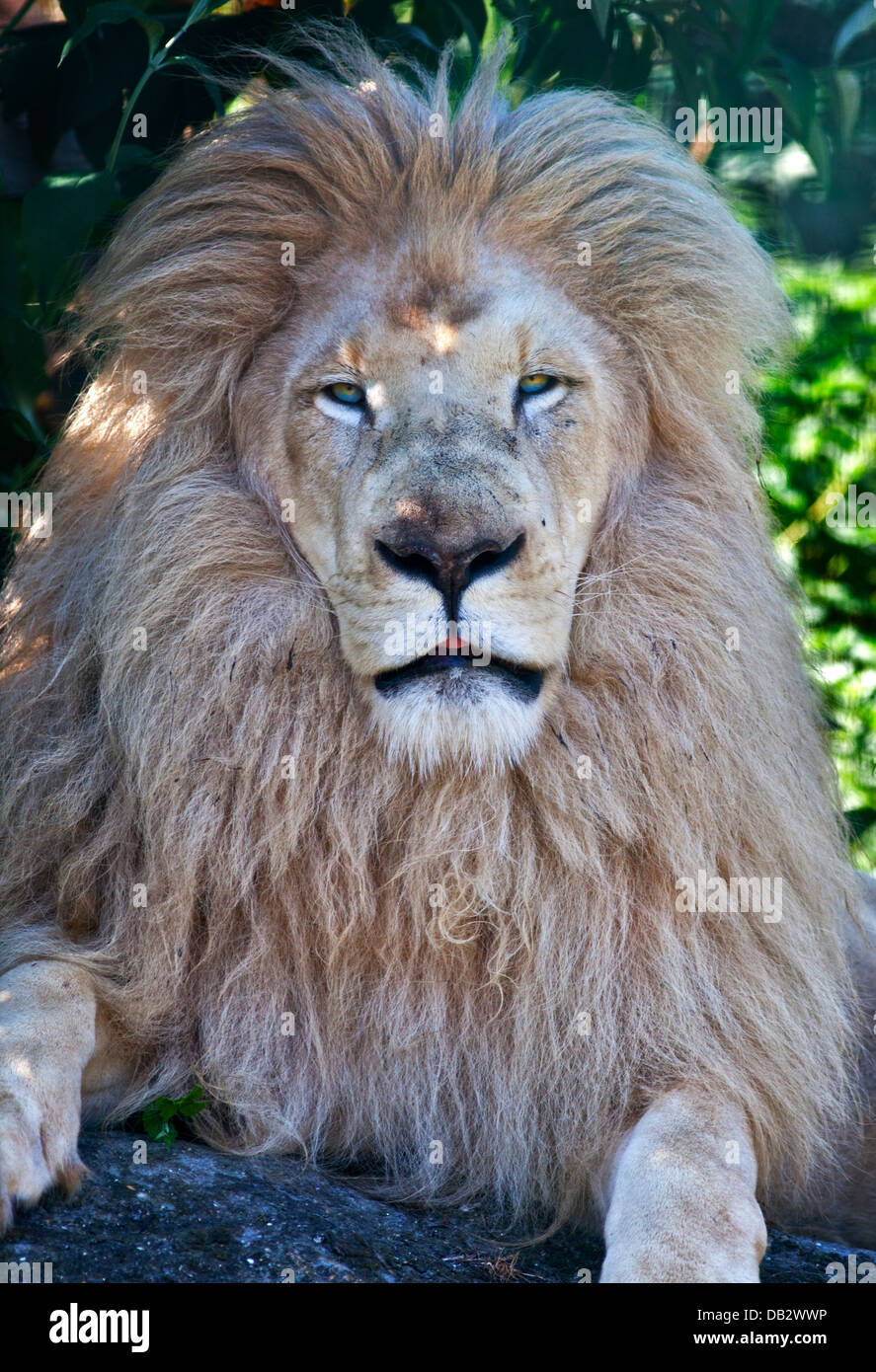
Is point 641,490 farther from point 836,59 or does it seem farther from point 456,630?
point 836,59

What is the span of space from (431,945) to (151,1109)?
1.87 feet

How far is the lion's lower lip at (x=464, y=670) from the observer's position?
253 centimetres

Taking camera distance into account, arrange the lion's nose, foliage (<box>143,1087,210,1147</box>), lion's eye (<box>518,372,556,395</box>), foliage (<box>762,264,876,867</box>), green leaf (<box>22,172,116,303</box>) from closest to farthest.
Answer: the lion's nose → foliage (<box>143,1087,210,1147</box>) → lion's eye (<box>518,372,556,395</box>) → green leaf (<box>22,172,116,303</box>) → foliage (<box>762,264,876,867</box>)

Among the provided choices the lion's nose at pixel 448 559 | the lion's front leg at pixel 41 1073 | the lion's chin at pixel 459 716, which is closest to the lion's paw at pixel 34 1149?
the lion's front leg at pixel 41 1073

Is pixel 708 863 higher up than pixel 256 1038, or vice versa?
pixel 708 863

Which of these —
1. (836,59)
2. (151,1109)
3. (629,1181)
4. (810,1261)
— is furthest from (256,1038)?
(836,59)

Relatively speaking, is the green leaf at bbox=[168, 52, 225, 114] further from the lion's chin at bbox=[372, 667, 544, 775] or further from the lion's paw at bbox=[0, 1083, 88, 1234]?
the lion's paw at bbox=[0, 1083, 88, 1234]

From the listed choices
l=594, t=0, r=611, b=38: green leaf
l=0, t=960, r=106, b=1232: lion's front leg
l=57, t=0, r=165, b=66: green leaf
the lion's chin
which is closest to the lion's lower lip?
the lion's chin

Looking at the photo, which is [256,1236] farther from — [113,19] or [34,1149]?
[113,19]

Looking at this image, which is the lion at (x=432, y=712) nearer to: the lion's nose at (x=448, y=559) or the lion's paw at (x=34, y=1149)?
the lion's nose at (x=448, y=559)

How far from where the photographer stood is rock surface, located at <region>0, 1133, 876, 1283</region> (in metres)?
2.27

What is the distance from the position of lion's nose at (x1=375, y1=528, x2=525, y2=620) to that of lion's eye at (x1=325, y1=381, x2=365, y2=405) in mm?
378

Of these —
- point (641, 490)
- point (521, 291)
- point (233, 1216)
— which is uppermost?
point (521, 291)

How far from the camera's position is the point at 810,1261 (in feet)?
8.79
